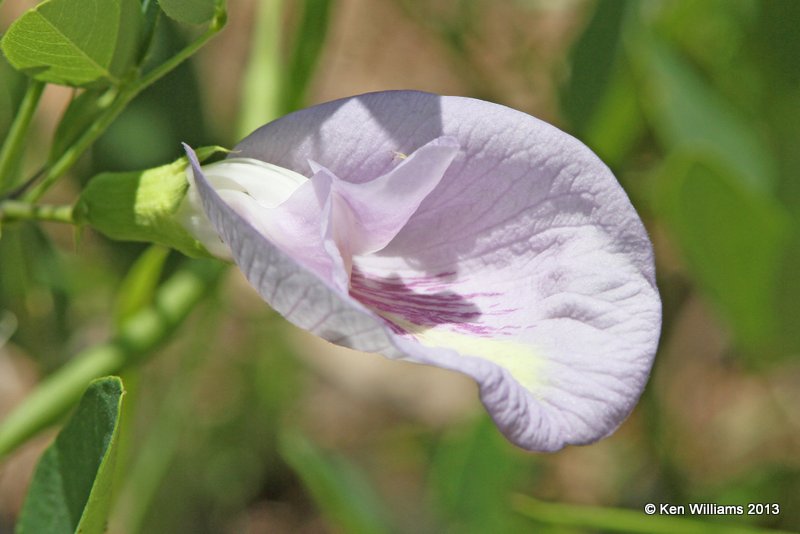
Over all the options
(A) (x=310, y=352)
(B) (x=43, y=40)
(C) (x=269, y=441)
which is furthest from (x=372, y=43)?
(B) (x=43, y=40)

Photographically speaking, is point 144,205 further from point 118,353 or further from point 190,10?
point 118,353

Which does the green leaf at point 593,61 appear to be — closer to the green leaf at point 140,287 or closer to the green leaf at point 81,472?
the green leaf at point 140,287

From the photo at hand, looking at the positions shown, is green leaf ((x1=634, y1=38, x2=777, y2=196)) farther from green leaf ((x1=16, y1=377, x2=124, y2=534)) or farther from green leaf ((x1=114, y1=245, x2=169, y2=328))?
green leaf ((x1=16, y1=377, x2=124, y2=534))

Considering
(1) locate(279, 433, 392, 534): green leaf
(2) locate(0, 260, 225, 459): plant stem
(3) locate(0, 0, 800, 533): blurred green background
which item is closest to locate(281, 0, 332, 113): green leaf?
(3) locate(0, 0, 800, 533): blurred green background

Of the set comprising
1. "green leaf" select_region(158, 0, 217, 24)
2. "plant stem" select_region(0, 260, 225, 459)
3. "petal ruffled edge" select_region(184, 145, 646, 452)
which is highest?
"green leaf" select_region(158, 0, 217, 24)

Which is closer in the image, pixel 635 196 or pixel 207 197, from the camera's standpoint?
pixel 207 197

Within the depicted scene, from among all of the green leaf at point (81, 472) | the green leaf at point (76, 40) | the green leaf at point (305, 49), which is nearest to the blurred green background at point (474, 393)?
the green leaf at point (305, 49)

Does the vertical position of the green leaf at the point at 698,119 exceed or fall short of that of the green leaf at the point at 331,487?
it exceeds it

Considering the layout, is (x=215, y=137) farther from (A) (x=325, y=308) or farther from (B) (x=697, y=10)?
(A) (x=325, y=308)
